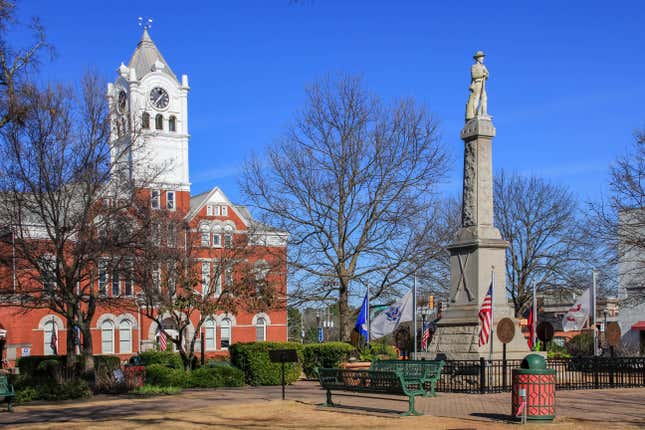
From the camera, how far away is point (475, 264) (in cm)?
2248

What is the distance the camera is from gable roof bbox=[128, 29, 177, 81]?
64.1 meters

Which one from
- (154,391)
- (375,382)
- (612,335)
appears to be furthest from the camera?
(612,335)

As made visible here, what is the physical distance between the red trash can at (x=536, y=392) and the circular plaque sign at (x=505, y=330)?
6434 mm

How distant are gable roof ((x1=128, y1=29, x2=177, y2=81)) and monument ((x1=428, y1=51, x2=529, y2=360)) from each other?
147 ft

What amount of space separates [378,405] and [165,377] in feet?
31.5

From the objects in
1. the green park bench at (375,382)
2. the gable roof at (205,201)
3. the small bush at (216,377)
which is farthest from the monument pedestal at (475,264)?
the gable roof at (205,201)

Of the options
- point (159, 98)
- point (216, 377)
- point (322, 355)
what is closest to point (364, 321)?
point (322, 355)

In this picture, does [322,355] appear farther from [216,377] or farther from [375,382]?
[375,382]

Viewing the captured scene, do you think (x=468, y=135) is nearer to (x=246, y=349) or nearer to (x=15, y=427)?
(x=246, y=349)

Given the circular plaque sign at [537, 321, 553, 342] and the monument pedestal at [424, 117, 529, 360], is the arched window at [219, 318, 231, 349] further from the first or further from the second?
the monument pedestal at [424, 117, 529, 360]

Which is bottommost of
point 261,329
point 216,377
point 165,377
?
point 261,329

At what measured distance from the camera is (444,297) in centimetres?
4441

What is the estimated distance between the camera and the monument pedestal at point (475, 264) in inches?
877

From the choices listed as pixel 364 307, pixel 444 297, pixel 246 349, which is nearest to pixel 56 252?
pixel 246 349
